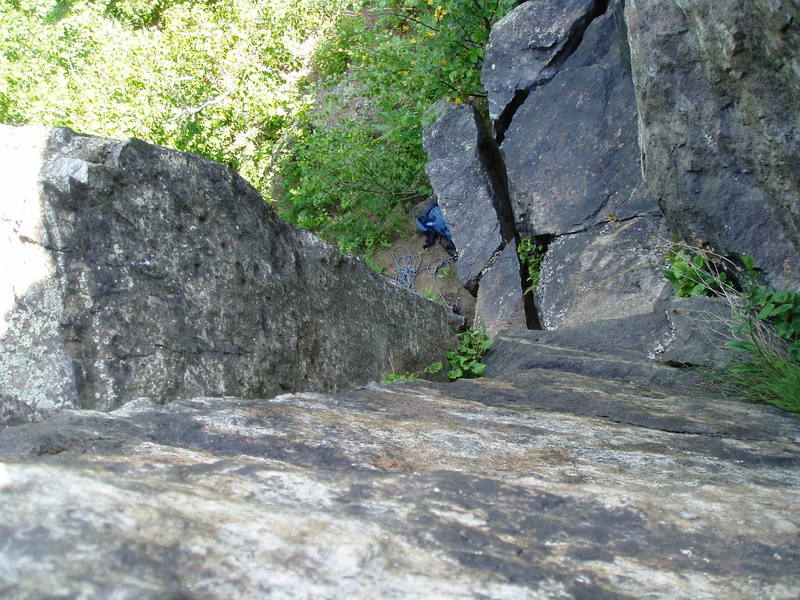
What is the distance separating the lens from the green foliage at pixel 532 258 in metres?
6.36

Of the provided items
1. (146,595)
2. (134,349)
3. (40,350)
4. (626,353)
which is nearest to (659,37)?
(626,353)

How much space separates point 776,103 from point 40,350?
301 cm

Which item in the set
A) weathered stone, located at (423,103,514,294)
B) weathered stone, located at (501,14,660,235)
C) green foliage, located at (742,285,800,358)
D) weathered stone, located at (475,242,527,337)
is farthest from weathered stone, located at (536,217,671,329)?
green foliage, located at (742,285,800,358)

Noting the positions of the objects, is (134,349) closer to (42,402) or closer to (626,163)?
(42,402)

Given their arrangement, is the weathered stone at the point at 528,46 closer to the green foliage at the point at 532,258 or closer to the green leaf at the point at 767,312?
the green foliage at the point at 532,258

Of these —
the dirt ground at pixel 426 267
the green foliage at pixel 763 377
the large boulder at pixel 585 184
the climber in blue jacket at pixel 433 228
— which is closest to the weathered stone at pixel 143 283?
the green foliage at pixel 763 377

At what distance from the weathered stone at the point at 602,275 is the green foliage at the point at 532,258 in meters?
0.14

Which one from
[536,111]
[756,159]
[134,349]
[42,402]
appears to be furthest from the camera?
[536,111]

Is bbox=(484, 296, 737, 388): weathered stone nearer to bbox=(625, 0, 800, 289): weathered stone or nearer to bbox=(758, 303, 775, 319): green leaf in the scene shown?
bbox=(758, 303, 775, 319): green leaf

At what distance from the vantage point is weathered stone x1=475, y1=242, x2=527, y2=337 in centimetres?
636

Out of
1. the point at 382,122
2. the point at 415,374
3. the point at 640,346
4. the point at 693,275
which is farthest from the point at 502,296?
the point at 382,122

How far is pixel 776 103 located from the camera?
3.30m

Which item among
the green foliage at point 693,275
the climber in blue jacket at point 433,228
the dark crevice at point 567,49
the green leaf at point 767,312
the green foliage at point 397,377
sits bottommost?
the green foliage at point 397,377

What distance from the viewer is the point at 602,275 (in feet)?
18.8
